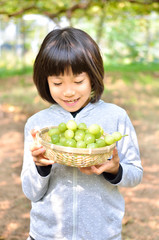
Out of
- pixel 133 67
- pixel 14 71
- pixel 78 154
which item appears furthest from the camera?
pixel 14 71

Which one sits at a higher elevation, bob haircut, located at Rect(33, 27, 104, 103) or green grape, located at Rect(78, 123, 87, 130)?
bob haircut, located at Rect(33, 27, 104, 103)

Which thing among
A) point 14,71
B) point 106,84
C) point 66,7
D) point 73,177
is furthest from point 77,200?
point 14,71

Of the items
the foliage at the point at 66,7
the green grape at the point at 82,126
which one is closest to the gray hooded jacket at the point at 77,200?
the green grape at the point at 82,126

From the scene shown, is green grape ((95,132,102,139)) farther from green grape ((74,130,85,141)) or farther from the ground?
the ground

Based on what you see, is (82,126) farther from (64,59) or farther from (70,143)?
(64,59)

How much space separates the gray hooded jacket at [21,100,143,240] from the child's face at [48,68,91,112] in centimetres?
28

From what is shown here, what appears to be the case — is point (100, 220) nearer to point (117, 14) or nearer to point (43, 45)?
point (43, 45)

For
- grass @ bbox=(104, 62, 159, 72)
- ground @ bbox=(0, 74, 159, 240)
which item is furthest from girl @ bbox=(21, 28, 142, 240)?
grass @ bbox=(104, 62, 159, 72)

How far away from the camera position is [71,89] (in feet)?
5.19

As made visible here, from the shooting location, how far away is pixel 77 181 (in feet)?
5.38

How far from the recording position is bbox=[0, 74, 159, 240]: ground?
322cm

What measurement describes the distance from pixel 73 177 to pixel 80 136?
0.78 feet

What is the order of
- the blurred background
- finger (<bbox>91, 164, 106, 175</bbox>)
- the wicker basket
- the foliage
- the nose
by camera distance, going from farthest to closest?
the foliage, the blurred background, the nose, finger (<bbox>91, 164, 106, 175</bbox>), the wicker basket

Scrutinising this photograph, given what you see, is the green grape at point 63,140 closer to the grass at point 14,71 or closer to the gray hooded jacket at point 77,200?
the gray hooded jacket at point 77,200
